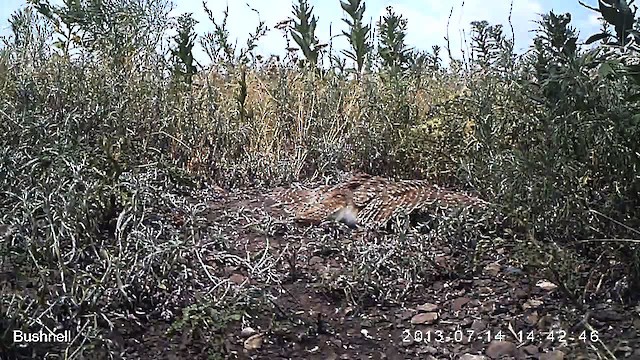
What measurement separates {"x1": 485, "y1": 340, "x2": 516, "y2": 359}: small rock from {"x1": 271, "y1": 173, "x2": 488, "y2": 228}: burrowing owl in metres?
0.77

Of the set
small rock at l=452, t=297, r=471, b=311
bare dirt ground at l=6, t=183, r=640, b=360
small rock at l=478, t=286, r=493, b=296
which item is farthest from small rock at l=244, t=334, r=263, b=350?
small rock at l=478, t=286, r=493, b=296

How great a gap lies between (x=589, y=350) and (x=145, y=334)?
3.86 feet

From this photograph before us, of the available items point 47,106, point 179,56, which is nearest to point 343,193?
point 47,106

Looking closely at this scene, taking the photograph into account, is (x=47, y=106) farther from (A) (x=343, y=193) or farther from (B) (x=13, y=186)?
(A) (x=343, y=193)

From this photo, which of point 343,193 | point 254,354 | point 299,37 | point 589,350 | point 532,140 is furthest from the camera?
point 299,37

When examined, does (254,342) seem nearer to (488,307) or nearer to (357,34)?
(488,307)

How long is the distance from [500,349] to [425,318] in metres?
0.28

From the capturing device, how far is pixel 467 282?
228cm

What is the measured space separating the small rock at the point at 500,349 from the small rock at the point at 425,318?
22 centimetres

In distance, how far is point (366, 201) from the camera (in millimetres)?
2842

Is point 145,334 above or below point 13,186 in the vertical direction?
below

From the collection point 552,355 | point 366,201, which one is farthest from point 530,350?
point 366,201

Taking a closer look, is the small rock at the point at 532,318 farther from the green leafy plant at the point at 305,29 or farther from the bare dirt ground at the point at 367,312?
the green leafy plant at the point at 305,29

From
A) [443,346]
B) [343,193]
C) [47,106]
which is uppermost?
[47,106]
